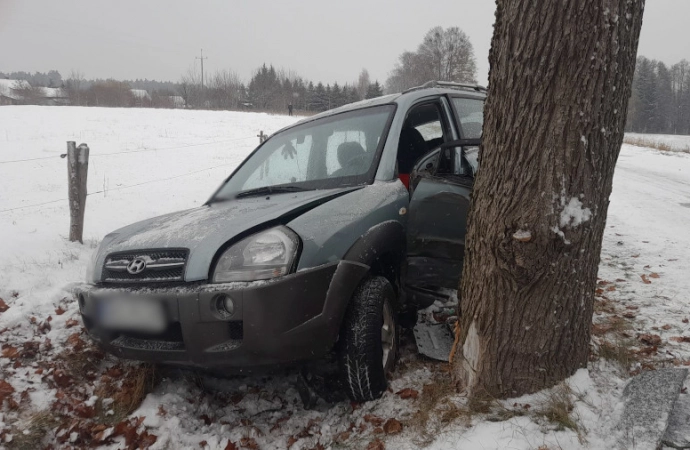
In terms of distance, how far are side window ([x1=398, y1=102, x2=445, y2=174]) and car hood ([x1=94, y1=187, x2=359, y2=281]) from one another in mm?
810

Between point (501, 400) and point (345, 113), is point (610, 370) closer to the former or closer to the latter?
point (501, 400)

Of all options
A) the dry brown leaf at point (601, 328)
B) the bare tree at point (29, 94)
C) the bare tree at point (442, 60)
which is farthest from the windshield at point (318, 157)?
the bare tree at point (29, 94)

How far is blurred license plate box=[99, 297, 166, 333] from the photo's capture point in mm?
2189

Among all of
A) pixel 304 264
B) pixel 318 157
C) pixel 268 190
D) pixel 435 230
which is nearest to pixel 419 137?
pixel 318 157

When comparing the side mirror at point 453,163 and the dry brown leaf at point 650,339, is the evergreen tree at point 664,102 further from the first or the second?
the dry brown leaf at point 650,339

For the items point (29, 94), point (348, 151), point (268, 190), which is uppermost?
point (29, 94)

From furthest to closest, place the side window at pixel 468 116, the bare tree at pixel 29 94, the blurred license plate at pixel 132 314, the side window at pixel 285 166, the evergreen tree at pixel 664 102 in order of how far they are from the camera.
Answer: the evergreen tree at pixel 664 102, the bare tree at pixel 29 94, the side window at pixel 468 116, the side window at pixel 285 166, the blurred license plate at pixel 132 314

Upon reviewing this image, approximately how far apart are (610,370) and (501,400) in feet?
2.14

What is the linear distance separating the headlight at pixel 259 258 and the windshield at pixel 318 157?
0.84 metres

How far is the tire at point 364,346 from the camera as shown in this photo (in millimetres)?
2408

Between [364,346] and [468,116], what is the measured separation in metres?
2.46

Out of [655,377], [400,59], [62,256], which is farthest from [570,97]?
[400,59]

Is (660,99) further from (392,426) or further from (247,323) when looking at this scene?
(247,323)

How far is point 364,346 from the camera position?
94.4 inches
